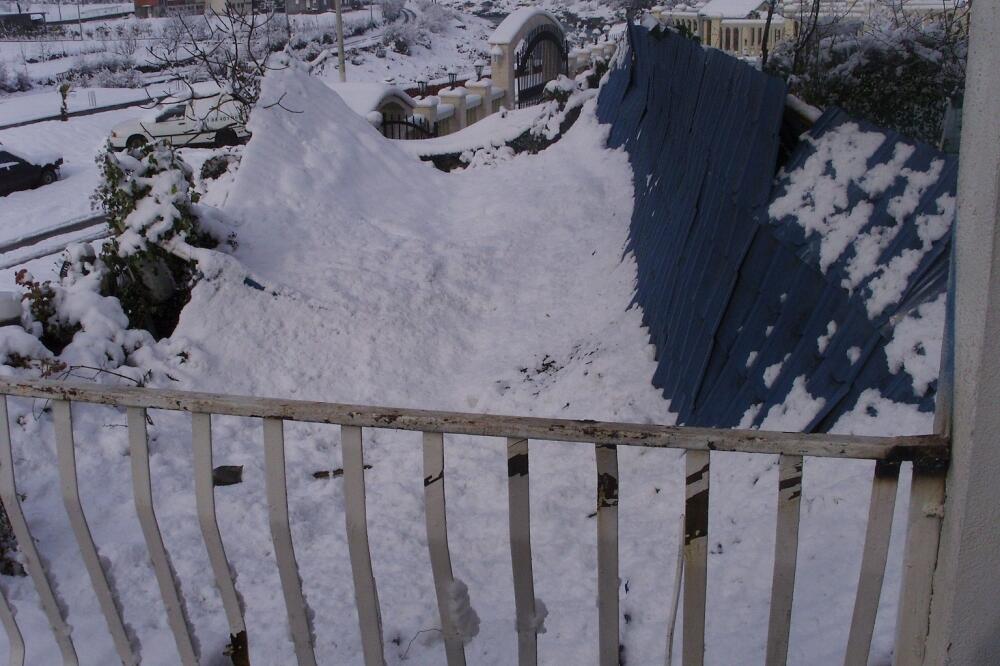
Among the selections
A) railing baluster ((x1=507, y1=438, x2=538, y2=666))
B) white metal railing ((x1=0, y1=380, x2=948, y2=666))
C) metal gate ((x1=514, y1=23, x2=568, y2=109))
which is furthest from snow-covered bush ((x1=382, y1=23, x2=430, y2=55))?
railing baluster ((x1=507, y1=438, x2=538, y2=666))

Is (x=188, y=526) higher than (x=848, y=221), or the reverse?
(x=848, y=221)

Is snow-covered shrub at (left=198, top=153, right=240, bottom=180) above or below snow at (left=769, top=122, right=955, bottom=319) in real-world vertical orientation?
below

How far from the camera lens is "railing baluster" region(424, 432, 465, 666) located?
1861mm

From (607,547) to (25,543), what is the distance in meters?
1.42

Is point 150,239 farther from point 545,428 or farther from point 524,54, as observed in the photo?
point 524,54

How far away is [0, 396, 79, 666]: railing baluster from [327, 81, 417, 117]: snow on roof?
47.2 ft

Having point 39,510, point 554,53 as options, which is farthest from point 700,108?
point 554,53

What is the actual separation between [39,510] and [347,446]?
3529 millimetres

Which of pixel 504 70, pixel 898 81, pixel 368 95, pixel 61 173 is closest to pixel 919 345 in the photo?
pixel 898 81

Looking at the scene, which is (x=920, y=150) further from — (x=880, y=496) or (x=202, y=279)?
(x=202, y=279)

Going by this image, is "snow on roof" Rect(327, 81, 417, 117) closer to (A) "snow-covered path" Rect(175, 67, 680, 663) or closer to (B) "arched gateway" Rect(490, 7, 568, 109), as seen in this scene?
(B) "arched gateway" Rect(490, 7, 568, 109)

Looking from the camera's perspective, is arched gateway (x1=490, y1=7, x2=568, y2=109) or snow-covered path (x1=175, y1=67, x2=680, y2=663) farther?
arched gateway (x1=490, y1=7, x2=568, y2=109)

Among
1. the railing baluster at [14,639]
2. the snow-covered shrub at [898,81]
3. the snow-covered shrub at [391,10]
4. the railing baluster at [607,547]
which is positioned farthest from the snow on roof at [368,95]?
the snow-covered shrub at [391,10]

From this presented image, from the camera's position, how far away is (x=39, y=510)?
183 inches
